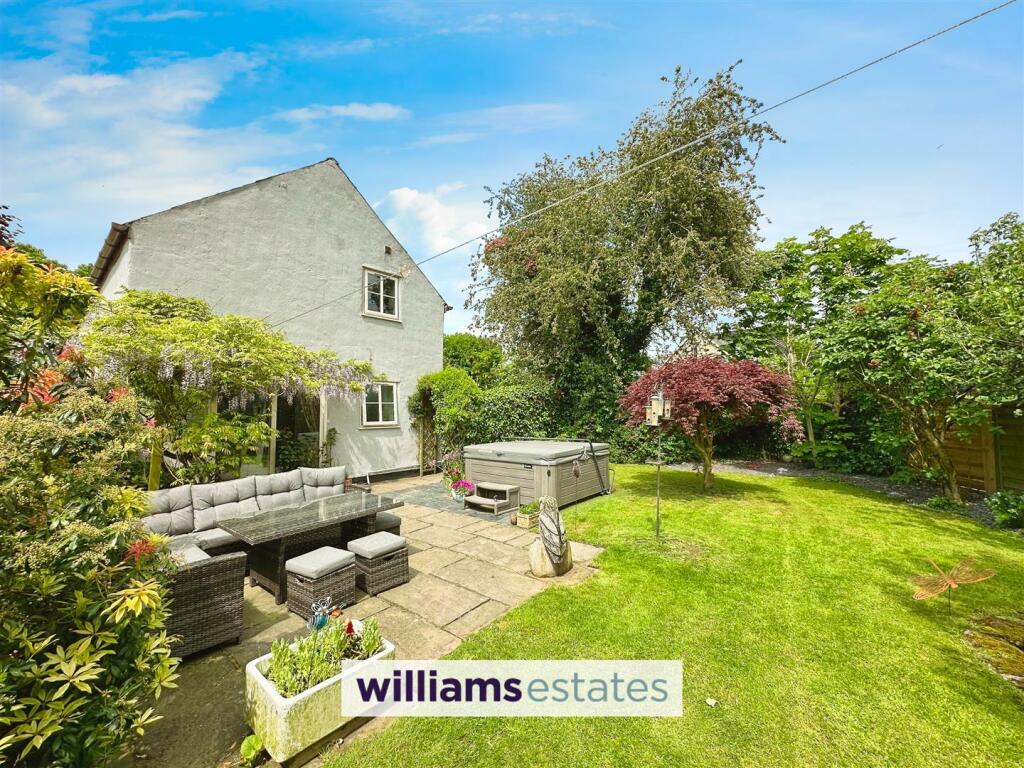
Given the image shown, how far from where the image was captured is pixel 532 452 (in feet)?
27.5

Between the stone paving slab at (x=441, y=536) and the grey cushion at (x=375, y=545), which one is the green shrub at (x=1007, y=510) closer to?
the stone paving slab at (x=441, y=536)

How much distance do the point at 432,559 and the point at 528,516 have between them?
2.02 metres

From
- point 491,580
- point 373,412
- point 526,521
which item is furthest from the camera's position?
point 373,412

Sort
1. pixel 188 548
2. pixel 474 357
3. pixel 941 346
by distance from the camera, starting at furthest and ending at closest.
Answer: pixel 474 357
pixel 941 346
pixel 188 548

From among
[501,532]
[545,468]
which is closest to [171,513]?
[501,532]

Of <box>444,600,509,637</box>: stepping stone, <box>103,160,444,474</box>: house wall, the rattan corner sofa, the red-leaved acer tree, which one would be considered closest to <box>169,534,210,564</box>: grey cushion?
the rattan corner sofa

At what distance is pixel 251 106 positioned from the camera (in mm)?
6570

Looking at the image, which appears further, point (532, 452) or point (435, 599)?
point (532, 452)

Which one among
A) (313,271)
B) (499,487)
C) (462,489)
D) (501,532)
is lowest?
(501,532)

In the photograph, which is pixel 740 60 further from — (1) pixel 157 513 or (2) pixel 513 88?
(1) pixel 157 513

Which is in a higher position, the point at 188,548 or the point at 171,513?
the point at 171,513

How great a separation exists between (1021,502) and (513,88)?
10275 mm

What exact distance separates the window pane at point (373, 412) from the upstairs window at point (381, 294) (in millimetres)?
2501

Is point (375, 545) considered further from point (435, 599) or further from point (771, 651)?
point (771, 651)
